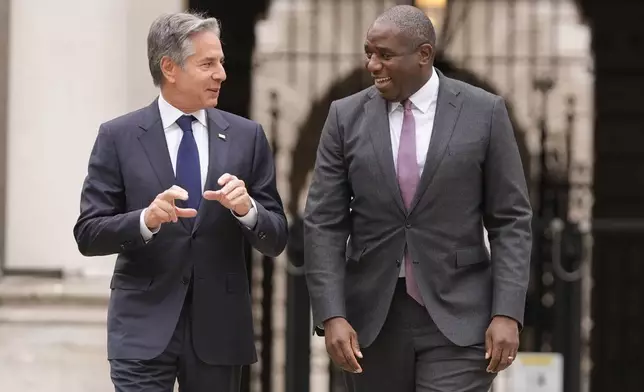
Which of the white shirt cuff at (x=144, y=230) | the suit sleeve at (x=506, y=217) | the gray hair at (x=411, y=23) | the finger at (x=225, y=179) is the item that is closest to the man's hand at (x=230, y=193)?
the finger at (x=225, y=179)

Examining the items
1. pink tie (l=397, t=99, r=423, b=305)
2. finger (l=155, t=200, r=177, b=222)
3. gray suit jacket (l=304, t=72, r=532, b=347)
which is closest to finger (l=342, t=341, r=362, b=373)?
gray suit jacket (l=304, t=72, r=532, b=347)

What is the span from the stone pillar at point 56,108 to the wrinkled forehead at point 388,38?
321 centimetres

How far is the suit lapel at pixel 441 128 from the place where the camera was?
460cm

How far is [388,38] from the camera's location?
4547 mm

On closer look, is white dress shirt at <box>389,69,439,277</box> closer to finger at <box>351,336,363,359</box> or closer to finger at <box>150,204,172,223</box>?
finger at <box>351,336,363,359</box>

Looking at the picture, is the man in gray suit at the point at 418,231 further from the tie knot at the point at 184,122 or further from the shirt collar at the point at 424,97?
the tie knot at the point at 184,122

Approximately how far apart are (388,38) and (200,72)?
59 cm

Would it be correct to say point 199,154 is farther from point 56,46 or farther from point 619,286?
point 619,286

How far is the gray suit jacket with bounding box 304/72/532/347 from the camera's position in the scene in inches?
181

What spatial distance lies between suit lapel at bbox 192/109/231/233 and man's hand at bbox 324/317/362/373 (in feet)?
1.71

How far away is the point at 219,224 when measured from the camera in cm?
461

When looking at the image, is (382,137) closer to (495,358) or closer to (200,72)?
(200,72)

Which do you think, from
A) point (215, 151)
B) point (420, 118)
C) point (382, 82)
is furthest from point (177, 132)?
point (420, 118)

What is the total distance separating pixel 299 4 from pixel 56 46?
23.3 ft
